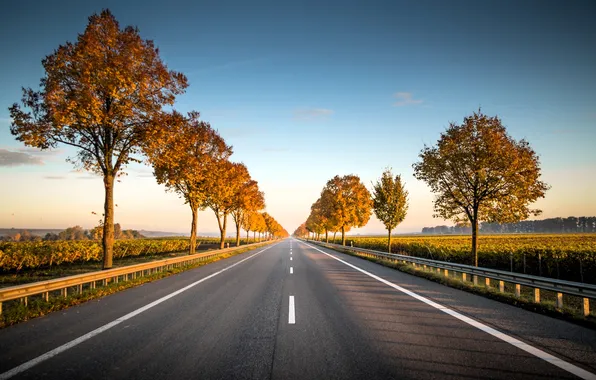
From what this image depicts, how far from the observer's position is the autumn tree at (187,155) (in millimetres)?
12570

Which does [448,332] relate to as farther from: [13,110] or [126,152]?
[13,110]

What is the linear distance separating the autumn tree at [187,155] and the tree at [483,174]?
13889mm

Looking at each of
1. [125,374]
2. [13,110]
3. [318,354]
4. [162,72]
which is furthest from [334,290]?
[13,110]

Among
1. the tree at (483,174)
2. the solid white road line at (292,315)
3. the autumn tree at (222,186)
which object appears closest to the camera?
the solid white road line at (292,315)

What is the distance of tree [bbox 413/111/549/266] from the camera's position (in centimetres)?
1451

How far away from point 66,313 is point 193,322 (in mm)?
3301

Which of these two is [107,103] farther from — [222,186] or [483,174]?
[483,174]

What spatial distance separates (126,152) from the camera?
40.7 feet

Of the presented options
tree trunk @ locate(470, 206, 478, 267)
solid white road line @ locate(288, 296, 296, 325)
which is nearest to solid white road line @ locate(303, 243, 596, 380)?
solid white road line @ locate(288, 296, 296, 325)

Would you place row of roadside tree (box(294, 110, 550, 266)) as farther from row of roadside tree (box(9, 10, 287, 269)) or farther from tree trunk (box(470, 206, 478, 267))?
row of roadside tree (box(9, 10, 287, 269))

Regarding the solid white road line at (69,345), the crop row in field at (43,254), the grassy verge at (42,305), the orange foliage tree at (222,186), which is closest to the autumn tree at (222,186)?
Result: the orange foliage tree at (222,186)

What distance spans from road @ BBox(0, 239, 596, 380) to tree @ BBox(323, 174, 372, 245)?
3105cm

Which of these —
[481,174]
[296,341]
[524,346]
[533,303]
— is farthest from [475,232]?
[296,341]

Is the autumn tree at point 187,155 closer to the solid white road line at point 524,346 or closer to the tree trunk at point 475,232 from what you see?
the solid white road line at point 524,346
